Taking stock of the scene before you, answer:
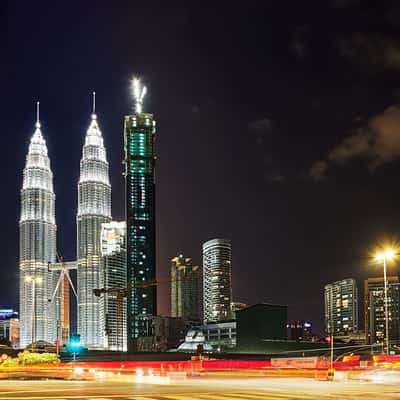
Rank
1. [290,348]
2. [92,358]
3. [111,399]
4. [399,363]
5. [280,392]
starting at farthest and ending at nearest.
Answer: [290,348] < [92,358] < [399,363] < [280,392] < [111,399]

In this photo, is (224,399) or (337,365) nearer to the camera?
(224,399)

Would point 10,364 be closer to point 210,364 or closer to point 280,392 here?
point 210,364

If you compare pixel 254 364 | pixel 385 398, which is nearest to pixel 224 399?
pixel 385 398

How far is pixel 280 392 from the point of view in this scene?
1259 inches

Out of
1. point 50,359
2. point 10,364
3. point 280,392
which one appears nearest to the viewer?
point 280,392

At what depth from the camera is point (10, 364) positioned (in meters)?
68.3

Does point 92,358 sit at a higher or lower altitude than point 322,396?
lower

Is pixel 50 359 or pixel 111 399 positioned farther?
pixel 50 359

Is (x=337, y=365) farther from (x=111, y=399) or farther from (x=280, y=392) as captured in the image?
(x=111, y=399)

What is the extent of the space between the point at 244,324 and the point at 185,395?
155m

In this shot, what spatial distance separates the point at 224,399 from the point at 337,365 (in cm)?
3627

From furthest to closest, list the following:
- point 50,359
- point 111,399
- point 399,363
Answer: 1. point 50,359
2. point 399,363
3. point 111,399

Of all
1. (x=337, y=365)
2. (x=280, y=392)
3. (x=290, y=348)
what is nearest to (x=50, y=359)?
(x=337, y=365)

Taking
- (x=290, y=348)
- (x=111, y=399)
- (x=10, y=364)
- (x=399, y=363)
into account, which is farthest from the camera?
(x=290, y=348)
